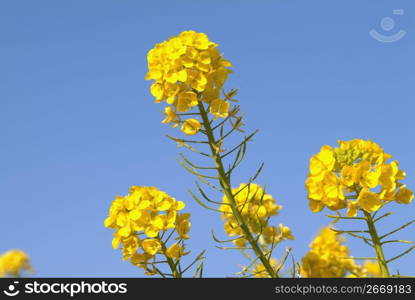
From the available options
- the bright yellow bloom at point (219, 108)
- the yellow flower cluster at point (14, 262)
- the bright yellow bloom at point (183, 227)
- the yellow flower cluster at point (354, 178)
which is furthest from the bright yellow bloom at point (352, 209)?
the yellow flower cluster at point (14, 262)

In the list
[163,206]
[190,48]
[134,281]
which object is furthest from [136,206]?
[190,48]

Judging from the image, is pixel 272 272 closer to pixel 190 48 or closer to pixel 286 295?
pixel 286 295

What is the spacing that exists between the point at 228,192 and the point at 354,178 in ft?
3.13

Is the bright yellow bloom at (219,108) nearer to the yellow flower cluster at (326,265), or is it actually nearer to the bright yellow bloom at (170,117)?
the bright yellow bloom at (170,117)

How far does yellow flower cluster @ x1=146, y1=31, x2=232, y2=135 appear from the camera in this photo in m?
4.13

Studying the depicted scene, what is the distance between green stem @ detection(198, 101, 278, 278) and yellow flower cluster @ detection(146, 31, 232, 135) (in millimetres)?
73

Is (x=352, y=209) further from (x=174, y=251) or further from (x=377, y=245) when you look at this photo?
(x=174, y=251)

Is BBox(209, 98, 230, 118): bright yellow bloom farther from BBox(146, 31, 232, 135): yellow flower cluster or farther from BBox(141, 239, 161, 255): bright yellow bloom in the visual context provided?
BBox(141, 239, 161, 255): bright yellow bloom

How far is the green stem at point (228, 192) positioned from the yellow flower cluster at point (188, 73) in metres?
0.07

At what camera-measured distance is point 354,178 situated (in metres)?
4.03

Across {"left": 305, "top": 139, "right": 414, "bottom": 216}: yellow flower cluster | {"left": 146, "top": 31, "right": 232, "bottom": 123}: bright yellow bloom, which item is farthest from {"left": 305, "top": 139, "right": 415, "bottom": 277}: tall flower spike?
{"left": 146, "top": 31, "right": 232, "bottom": 123}: bright yellow bloom

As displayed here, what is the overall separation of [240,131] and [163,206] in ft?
2.88

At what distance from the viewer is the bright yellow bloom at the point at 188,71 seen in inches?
163

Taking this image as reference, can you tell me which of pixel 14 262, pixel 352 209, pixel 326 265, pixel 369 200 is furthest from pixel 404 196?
pixel 14 262
